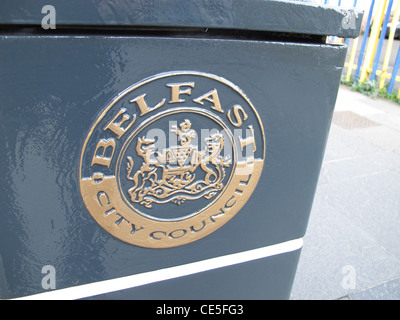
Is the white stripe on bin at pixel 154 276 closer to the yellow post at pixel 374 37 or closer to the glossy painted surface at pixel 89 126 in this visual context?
the glossy painted surface at pixel 89 126

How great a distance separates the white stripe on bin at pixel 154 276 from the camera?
103 centimetres

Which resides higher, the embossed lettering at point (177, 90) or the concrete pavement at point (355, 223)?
the embossed lettering at point (177, 90)

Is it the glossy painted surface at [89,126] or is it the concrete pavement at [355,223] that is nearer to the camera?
the glossy painted surface at [89,126]

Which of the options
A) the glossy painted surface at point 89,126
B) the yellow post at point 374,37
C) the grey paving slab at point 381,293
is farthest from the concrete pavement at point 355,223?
the yellow post at point 374,37

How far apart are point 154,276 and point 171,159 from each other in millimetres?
384

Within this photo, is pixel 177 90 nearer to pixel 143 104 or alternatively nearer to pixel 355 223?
pixel 143 104

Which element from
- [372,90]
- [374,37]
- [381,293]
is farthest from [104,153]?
[374,37]

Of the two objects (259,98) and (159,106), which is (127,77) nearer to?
(159,106)

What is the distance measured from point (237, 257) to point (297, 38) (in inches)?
25.9

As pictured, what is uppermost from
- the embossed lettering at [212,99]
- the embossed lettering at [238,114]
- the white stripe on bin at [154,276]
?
the embossed lettering at [212,99]

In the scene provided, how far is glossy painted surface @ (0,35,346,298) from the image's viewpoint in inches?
29.8

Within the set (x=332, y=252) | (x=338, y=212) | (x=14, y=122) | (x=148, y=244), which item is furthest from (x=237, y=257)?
(x=338, y=212)

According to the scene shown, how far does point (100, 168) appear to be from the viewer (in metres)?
0.86

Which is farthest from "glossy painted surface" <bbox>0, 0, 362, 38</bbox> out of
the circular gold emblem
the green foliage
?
the green foliage
